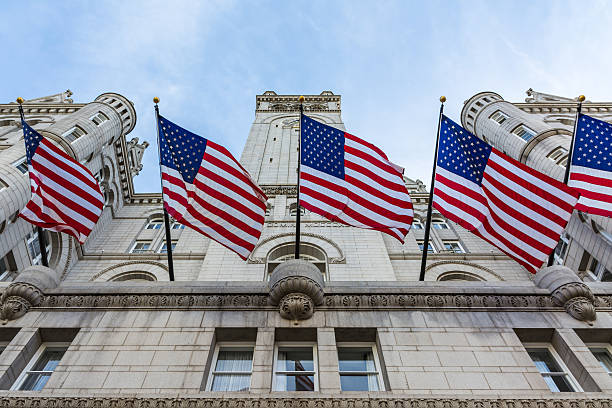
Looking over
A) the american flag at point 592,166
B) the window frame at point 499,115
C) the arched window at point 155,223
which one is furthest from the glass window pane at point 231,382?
the window frame at point 499,115

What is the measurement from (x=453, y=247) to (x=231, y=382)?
65.2 ft

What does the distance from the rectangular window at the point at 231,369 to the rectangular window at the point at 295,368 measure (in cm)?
69

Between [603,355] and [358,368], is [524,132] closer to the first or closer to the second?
[603,355]

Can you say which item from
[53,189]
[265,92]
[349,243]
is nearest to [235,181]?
[53,189]

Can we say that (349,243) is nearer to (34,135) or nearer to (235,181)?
(235,181)

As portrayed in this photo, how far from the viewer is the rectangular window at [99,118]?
1172 inches

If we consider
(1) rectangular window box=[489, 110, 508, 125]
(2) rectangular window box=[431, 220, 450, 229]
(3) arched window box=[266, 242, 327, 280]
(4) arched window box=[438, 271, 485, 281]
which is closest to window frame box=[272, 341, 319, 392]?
(3) arched window box=[266, 242, 327, 280]

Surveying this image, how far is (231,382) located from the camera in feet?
32.2

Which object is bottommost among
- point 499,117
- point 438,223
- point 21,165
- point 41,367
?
point 41,367

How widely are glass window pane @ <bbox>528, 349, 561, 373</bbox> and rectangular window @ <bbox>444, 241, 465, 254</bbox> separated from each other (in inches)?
586

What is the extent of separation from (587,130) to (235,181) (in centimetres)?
1104

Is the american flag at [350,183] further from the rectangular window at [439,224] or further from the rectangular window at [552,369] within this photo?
the rectangular window at [439,224]

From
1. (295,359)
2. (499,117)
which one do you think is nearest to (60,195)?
(295,359)

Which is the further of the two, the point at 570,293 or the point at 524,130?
the point at 524,130
